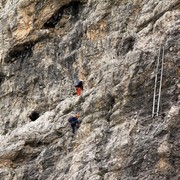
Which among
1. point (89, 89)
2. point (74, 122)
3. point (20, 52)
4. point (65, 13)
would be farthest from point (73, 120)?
point (20, 52)

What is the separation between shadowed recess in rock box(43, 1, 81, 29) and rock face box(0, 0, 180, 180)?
6 centimetres

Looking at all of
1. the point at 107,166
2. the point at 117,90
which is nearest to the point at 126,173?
the point at 107,166

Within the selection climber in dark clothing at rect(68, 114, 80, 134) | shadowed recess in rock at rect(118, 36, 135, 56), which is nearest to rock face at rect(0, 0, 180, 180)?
shadowed recess in rock at rect(118, 36, 135, 56)

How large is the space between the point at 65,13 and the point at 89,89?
6586mm

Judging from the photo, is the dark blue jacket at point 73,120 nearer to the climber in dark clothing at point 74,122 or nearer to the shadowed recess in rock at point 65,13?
the climber in dark clothing at point 74,122

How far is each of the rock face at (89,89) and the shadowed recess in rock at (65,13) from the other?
0.06 m

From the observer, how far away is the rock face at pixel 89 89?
21.5 metres

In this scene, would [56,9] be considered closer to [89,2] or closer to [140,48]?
[89,2]

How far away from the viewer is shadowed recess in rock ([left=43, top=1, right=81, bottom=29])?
3058 centimetres

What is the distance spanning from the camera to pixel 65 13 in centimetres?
3103

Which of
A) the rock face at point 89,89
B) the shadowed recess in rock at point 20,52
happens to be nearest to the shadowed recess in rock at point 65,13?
the rock face at point 89,89

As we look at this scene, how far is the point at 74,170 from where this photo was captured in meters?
23.3

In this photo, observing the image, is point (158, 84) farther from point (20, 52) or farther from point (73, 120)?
point (20, 52)

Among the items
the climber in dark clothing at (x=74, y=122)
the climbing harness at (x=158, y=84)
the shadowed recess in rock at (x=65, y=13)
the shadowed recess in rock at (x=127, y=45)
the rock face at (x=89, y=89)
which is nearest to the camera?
the rock face at (x=89, y=89)
